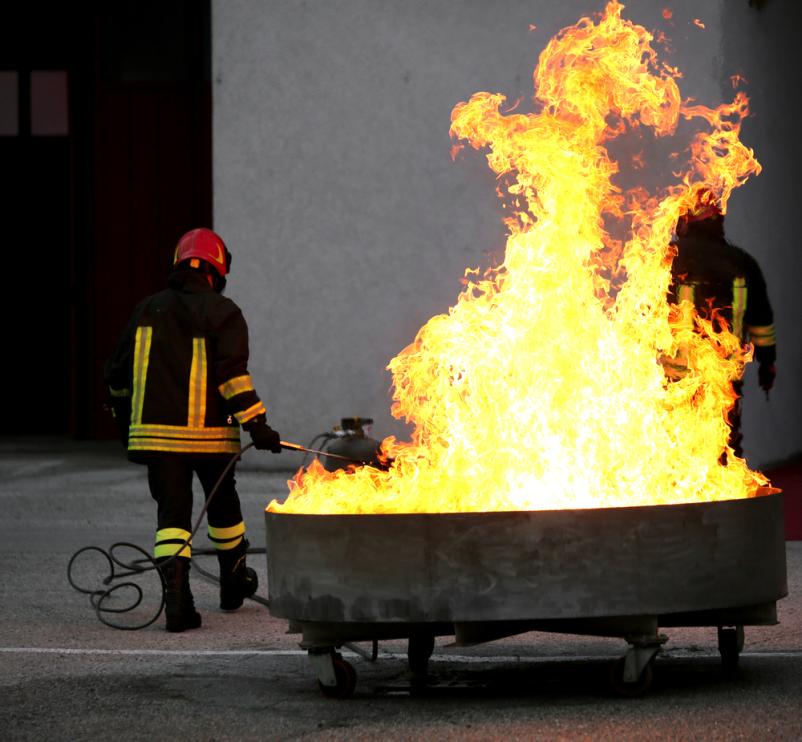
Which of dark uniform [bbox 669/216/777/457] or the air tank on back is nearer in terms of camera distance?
dark uniform [bbox 669/216/777/457]

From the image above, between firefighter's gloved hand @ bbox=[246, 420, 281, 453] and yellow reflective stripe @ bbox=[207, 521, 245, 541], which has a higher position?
firefighter's gloved hand @ bbox=[246, 420, 281, 453]

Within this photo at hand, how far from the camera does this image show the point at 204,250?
799 cm

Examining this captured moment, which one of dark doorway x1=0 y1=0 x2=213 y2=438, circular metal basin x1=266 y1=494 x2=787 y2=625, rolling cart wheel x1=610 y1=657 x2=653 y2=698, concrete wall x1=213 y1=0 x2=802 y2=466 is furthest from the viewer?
dark doorway x1=0 y1=0 x2=213 y2=438

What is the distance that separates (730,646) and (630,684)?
67cm

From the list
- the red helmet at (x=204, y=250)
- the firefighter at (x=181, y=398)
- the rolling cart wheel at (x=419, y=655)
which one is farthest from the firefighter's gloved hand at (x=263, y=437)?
the rolling cart wheel at (x=419, y=655)

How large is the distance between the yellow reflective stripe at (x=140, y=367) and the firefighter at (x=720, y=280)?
10.6ft

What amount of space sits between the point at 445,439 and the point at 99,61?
42.6 ft

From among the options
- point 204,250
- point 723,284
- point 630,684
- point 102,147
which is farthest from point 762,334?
point 102,147

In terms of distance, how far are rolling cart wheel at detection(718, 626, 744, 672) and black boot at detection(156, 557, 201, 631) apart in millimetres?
2530

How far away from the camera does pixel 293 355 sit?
15.5m

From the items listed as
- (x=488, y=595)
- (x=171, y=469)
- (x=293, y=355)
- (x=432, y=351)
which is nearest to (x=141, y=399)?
(x=171, y=469)

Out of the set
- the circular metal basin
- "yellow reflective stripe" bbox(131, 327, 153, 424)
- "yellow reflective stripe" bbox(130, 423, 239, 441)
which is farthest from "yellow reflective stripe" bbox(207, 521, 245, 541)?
the circular metal basin

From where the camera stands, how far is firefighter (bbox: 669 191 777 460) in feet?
31.1

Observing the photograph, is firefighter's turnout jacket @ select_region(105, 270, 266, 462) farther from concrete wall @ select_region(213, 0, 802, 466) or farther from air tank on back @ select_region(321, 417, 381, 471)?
concrete wall @ select_region(213, 0, 802, 466)
